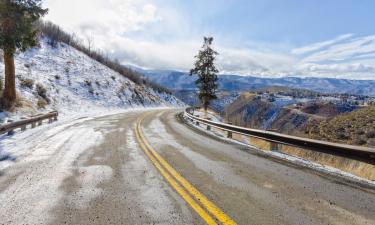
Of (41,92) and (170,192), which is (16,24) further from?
(170,192)

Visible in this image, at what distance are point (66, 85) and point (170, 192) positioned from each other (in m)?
37.6

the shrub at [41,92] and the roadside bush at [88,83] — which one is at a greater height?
the roadside bush at [88,83]

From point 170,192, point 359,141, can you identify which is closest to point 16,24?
point 170,192

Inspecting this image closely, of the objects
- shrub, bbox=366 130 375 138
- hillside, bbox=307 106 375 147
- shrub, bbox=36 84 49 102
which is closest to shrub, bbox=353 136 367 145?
hillside, bbox=307 106 375 147

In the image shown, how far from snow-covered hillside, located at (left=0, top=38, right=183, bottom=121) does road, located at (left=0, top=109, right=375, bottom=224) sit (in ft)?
47.8

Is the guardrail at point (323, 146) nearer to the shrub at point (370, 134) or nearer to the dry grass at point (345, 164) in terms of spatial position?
the dry grass at point (345, 164)

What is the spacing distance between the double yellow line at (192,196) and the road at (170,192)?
0.6 inches

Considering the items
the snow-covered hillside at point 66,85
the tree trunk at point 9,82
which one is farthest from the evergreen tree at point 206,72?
the tree trunk at point 9,82

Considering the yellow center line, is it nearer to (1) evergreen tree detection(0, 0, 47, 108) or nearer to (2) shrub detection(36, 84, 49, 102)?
(1) evergreen tree detection(0, 0, 47, 108)

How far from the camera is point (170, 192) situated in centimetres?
529

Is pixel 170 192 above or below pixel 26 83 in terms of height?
below

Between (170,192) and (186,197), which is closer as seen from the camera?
(186,197)

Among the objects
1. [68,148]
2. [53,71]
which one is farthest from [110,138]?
[53,71]

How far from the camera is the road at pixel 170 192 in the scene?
166 inches
